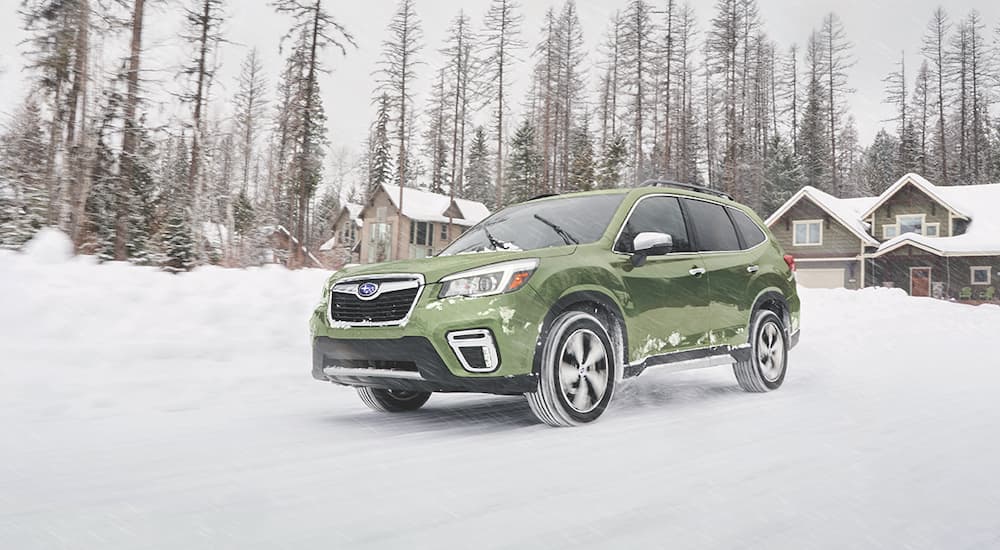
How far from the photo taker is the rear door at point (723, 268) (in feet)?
21.2

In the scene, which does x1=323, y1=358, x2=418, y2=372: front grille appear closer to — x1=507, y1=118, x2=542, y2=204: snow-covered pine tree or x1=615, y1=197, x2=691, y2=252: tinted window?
x1=615, y1=197, x2=691, y2=252: tinted window

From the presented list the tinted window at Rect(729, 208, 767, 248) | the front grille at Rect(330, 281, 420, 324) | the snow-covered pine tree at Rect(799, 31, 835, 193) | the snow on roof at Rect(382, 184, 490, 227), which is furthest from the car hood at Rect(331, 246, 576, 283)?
the snow-covered pine tree at Rect(799, 31, 835, 193)

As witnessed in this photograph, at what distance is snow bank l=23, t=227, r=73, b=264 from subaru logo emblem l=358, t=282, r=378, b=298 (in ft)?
15.7

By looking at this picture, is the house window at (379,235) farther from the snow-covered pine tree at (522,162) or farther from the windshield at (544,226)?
the windshield at (544,226)

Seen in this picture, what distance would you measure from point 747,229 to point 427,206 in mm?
53070

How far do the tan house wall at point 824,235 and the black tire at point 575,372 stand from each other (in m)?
38.5

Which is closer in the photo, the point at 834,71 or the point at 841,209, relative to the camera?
the point at 841,209

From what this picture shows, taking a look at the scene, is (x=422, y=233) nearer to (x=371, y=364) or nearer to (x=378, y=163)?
(x=378, y=163)

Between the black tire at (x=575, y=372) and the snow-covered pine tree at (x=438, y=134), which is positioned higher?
the snow-covered pine tree at (x=438, y=134)

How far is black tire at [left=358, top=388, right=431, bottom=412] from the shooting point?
5758 millimetres

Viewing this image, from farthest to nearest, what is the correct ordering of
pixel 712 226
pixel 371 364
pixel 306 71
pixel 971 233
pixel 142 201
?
pixel 971 233 < pixel 306 71 < pixel 142 201 < pixel 712 226 < pixel 371 364

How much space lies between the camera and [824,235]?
4244 centimetres

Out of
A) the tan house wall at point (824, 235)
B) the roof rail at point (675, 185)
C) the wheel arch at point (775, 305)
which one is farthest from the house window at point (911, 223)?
Answer: the roof rail at point (675, 185)

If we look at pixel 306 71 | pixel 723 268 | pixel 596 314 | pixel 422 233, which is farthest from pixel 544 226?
pixel 422 233
